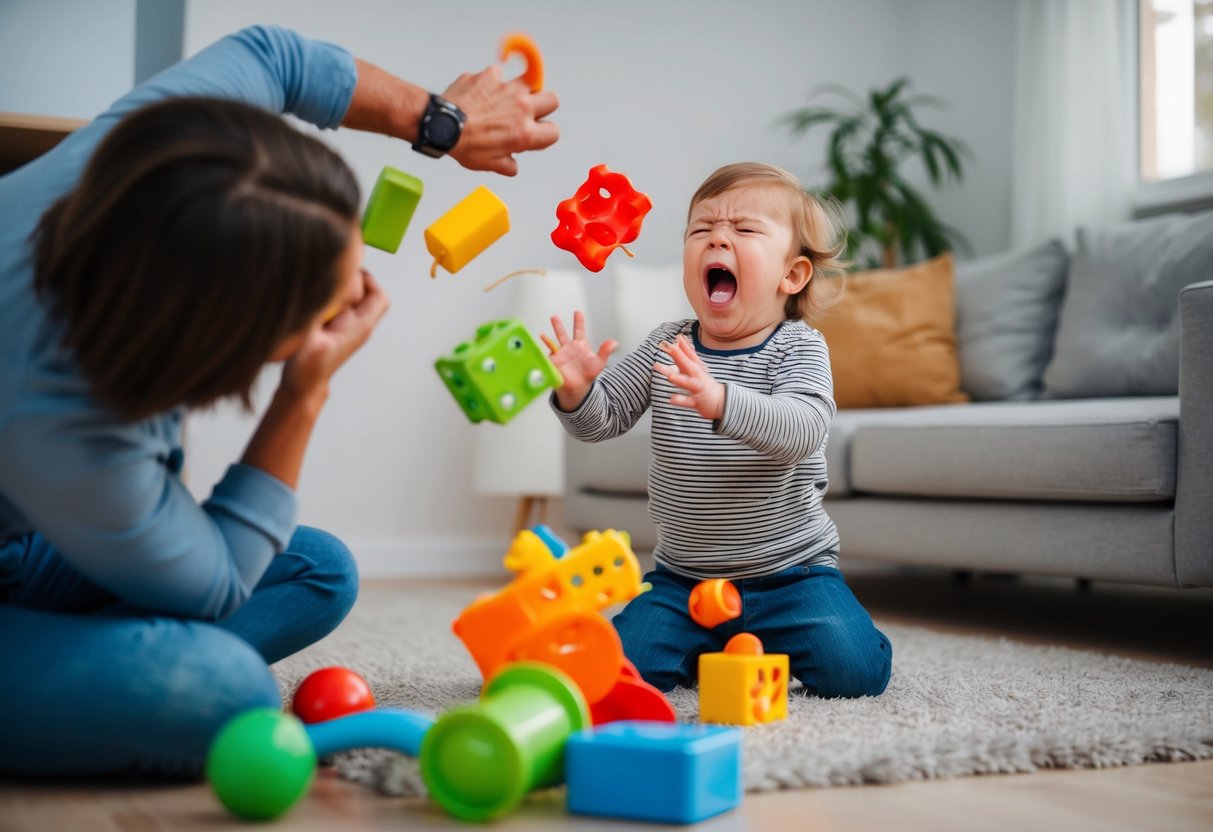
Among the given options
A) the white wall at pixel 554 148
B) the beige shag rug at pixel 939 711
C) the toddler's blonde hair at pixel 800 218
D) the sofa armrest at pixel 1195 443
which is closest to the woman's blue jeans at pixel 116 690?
the beige shag rug at pixel 939 711

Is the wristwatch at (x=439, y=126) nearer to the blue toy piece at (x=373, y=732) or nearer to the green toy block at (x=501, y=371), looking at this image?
the green toy block at (x=501, y=371)

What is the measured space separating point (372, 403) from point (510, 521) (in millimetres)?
515

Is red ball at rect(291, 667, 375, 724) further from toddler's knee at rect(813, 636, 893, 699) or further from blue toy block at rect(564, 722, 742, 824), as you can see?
toddler's knee at rect(813, 636, 893, 699)

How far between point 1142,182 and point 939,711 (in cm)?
230

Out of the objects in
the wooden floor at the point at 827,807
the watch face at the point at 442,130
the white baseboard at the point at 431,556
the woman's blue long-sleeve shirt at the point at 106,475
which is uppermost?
the watch face at the point at 442,130

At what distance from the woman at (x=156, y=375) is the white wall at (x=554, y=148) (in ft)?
6.97

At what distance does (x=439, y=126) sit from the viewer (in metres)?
1.16

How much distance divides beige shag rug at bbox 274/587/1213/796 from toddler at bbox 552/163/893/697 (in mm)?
71

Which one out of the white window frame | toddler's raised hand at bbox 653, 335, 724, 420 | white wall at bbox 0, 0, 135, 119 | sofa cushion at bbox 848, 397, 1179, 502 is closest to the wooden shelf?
white wall at bbox 0, 0, 135, 119

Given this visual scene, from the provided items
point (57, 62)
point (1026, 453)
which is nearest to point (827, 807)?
point (1026, 453)

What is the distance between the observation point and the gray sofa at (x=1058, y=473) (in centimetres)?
173

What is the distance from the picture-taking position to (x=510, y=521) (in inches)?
137

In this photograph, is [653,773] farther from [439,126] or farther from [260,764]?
[439,126]

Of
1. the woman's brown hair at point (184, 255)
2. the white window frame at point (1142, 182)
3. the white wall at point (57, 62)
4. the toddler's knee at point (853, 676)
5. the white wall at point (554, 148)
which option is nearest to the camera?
the woman's brown hair at point (184, 255)
